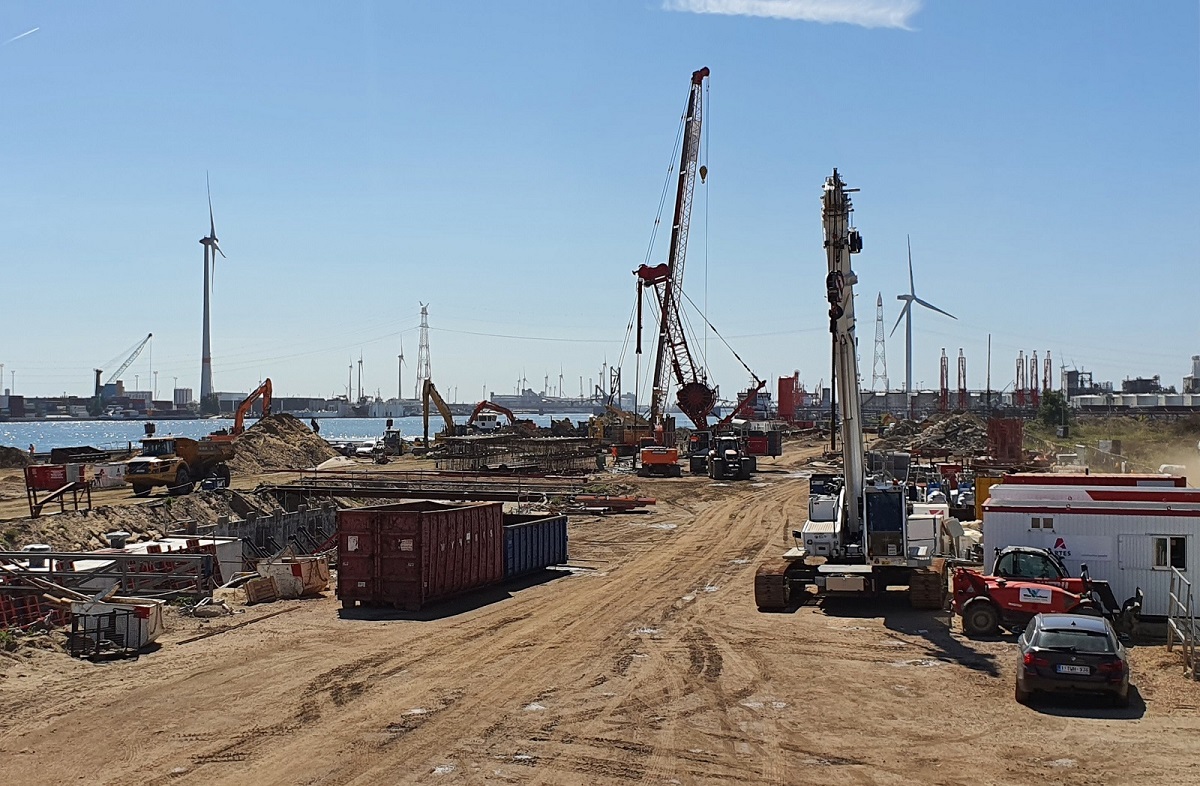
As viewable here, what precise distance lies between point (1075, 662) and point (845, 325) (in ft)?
39.0

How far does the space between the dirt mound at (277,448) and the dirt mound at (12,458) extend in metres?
13.5

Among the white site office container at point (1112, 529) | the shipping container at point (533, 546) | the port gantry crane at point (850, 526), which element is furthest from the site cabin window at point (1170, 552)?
the shipping container at point (533, 546)

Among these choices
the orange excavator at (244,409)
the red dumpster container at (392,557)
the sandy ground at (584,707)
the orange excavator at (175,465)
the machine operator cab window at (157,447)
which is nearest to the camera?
the sandy ground at (584,707)

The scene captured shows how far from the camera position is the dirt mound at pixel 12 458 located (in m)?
74.9

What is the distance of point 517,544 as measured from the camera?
34.0m

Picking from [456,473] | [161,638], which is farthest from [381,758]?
[456,473]

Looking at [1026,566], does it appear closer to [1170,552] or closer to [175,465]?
[1170,552]

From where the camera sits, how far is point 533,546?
35.1 metres

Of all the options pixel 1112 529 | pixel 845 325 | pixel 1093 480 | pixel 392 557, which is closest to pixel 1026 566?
pixel 1112 529

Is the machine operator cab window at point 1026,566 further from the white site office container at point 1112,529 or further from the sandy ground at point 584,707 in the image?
the sandy ground at point 584,707

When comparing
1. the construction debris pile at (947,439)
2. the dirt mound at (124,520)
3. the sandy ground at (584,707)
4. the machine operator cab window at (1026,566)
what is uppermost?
the construction debris pile at (947,439)

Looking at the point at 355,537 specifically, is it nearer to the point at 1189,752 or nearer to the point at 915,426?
the point at 1189,752

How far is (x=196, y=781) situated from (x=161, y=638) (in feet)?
34.8

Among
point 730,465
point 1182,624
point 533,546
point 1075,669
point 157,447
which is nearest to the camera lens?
point 1075,669
